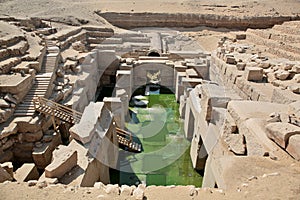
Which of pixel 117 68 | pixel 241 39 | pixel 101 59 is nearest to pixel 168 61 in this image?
pixel 117 68

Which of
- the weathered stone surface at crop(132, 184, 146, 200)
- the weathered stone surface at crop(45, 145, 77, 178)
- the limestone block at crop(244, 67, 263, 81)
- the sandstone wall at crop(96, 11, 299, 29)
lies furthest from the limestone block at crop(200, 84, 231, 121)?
the sandstone wall at crop(96, 11, 299, 29)

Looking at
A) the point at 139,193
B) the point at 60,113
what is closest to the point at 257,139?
the point at 139,193

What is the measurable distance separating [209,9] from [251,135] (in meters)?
23.5

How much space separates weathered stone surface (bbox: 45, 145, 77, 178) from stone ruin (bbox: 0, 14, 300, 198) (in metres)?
0.02

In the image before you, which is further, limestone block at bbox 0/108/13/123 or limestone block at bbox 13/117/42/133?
limestone block at bbox 13/117/42/133

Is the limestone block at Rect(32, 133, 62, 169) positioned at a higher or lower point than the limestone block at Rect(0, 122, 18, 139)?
lower

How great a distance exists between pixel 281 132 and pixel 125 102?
24.1 feet

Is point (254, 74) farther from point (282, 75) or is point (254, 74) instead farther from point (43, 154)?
point (43, 154)

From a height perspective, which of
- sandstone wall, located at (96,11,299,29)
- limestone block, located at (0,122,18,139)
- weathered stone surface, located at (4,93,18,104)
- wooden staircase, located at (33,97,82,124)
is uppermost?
sandstone wall, located at (96,11,299,29)

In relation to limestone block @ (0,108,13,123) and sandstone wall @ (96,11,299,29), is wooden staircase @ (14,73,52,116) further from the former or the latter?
sandstone wall @ (96,11,299,29)

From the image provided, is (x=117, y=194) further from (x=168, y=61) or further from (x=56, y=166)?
(x=168, y=61)

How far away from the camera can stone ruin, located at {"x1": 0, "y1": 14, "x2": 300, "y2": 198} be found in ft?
12.9

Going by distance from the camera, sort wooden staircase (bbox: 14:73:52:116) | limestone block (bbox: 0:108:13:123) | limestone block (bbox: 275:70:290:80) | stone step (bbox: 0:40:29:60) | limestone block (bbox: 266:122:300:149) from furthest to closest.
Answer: stone step (bbox: 0:40:29:60) < limestone block (bbox: 275:70:290:80) < wooden staircase (bbox: 14:73:52:116) < limestone block (bbox: 0:108:13:123) < limestone block (bbox: 266:122:300:149)

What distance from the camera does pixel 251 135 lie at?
3934 millimetres
